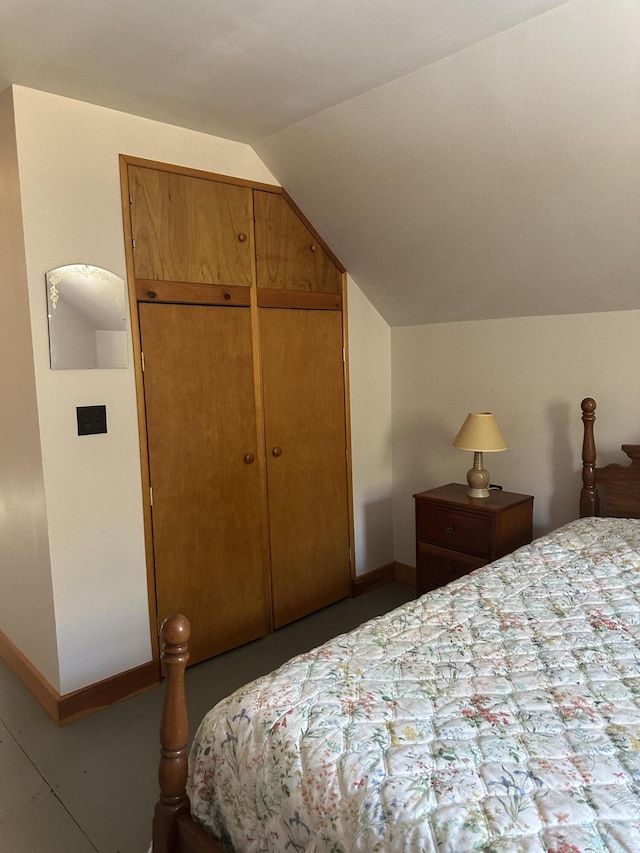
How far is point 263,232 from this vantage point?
9.75 ft

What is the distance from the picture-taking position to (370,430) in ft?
11.7

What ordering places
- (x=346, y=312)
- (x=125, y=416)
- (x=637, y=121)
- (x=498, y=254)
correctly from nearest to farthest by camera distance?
(x=637, y=121) → (x=125, y=416) → (x=498, y=254) → (x=346, y=312)

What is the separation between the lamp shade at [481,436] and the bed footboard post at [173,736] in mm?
1828

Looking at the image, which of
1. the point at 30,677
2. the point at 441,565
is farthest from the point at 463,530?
the point at 30,677

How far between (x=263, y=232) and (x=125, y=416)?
1112mm

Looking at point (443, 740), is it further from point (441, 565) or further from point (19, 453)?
point (19, 453)

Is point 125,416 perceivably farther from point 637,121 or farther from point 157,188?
point 637,121

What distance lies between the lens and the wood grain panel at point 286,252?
9.73 ft

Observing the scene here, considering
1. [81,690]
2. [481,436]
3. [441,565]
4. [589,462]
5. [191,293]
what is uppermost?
[191,293]

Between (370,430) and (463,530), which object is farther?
(370,430)

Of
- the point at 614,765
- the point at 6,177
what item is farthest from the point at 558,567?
the point at 6,177

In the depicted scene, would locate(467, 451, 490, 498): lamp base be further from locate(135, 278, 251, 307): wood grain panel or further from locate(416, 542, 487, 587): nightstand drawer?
locate(135, 278, 251, 307): wood grain panel

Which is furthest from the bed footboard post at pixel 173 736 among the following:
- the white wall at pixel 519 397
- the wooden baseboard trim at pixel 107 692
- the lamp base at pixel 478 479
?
the white wall at pixel 519 397

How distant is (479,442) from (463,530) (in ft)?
1.34
